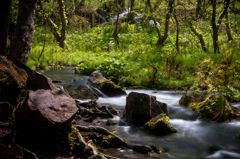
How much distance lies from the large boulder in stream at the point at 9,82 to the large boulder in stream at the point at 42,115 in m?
0.56

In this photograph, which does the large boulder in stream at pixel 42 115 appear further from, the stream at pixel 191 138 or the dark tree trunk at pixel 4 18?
the dark tree trunk at pixel 4 18

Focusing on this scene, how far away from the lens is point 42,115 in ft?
8.90

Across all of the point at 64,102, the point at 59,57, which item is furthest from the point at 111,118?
the point at 59,57

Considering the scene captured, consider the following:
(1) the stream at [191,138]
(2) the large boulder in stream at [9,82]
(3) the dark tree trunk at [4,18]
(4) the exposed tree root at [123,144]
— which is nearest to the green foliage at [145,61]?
(1) the stream at [191,138]

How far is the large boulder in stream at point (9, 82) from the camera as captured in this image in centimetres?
330

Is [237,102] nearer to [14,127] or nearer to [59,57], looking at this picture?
[14,127]

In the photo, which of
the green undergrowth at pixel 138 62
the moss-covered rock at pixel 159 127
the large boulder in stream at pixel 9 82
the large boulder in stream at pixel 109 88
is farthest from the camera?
the green undergrowth at pixel 138 62

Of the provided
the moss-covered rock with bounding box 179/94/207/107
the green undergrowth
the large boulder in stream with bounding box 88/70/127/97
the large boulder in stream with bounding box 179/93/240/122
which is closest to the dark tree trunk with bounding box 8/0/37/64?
the green undergrowth

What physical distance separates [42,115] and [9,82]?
1.08 meters

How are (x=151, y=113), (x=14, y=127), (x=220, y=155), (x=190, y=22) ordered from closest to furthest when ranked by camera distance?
(x=14, y=127) < (x=220, y=155) < (x=151, y=113) < (x=190, y=22)

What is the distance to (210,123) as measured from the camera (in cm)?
534

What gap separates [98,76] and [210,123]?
5.23m

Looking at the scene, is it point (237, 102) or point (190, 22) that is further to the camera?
point (190, 22)

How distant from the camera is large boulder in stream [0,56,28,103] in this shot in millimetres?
3297
